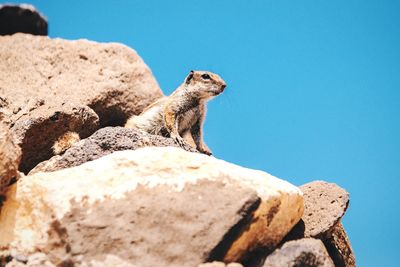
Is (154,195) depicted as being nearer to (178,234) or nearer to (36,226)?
(178,234)

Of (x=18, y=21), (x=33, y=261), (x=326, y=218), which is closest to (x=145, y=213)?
(x=33, y=261)

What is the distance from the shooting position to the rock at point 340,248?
208 inches

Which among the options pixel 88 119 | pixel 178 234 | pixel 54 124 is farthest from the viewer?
pixel 88 119

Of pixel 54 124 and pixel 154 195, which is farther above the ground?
pixel 154 195

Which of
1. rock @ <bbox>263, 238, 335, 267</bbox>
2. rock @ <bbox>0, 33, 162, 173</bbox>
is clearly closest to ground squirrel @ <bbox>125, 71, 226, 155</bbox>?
rock @ <bbox>0, 33, 162, 173</bbox>

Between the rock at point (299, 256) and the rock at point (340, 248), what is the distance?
126 centimetres

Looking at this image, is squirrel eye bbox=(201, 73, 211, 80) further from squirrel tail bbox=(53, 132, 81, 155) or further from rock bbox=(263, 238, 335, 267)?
rock bbox=(263, 238, 335, 267)

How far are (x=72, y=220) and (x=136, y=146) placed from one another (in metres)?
1.66

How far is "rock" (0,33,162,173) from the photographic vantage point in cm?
638

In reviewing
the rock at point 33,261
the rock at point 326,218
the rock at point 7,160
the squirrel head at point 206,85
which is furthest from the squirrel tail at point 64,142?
the rock at point 326,218

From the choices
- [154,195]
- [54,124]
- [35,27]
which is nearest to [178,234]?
[154,195]

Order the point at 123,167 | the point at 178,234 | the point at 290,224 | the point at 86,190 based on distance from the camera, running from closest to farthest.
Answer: the point at 178,234
the point at 86,190
the point at 123,167
the point at 290,224

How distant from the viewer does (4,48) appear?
841 centimetres

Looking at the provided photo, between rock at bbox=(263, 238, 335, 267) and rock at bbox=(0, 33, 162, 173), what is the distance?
10.8ft
